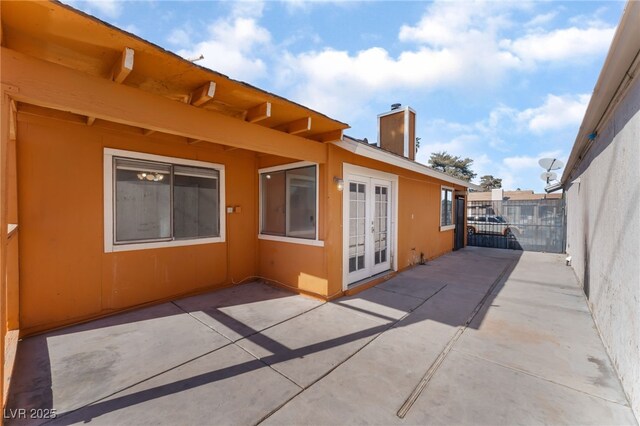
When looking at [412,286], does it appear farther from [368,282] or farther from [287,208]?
[287,208]

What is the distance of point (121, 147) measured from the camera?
154 inches

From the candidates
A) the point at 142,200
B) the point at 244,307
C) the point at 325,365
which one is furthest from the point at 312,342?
the point at 142,200

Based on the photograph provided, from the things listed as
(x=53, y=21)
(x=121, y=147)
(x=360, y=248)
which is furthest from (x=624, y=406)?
(x=121, y=147)

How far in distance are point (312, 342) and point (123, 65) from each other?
129 inches

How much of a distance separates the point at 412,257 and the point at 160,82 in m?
6.74

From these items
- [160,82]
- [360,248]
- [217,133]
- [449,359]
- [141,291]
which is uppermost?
[160,82]

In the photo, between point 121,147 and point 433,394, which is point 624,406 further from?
point 121,147

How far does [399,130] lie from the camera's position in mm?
8719

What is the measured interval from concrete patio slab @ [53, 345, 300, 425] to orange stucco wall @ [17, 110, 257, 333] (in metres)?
2.10

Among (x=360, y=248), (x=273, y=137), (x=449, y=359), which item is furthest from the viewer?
(x=360, y=248)

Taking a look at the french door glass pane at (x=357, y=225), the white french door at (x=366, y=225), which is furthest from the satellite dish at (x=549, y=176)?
the french door glass pane at (x=357, y=225)

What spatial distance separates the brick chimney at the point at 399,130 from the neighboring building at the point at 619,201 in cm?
492

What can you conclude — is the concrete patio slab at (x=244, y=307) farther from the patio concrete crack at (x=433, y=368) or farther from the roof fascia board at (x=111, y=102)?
the roof fascia board at (x=111, y=102)

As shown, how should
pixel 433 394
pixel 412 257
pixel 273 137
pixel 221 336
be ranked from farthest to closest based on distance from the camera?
pixel 412 257 < pixel 273 137 < pixel 221 336 < pixel 433 394
